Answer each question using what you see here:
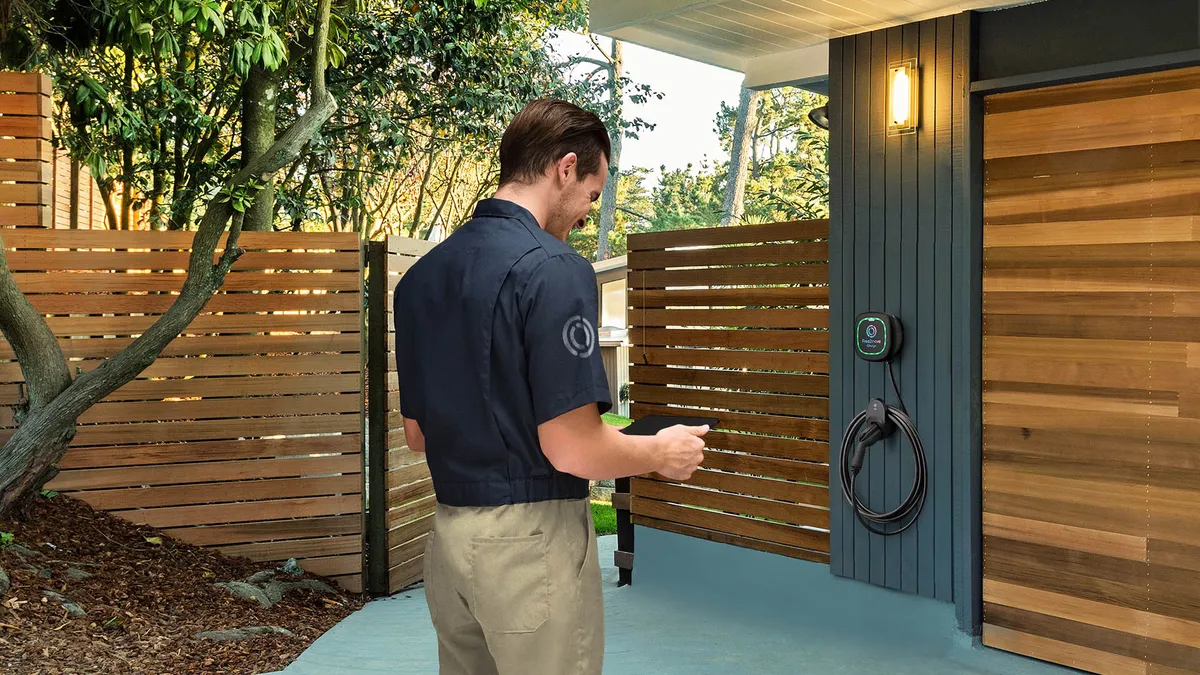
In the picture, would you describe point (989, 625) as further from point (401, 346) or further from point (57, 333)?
point (57, 333)

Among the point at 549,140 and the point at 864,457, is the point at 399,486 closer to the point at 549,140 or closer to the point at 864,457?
the point at 864,457

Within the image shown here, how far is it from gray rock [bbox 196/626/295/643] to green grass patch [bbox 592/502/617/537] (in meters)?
3.94

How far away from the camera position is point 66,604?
16.5 ft

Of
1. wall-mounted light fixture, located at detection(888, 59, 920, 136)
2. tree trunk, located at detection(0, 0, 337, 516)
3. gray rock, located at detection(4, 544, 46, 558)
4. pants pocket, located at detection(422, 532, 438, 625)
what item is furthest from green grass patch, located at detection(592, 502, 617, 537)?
pants pocket, located at detection(422, 532, 438, 625)

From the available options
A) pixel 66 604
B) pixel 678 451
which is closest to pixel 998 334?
pixel 678 451

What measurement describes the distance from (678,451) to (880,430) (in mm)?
3103

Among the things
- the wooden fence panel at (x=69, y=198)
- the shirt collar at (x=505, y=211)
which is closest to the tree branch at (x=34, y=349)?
the shirt collar at (x=505, y=211)

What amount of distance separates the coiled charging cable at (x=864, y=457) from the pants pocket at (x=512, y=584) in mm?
3208

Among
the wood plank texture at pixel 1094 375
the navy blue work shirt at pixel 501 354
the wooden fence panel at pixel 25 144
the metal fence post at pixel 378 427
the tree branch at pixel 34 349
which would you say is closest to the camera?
the navy blue work shirt at pixel 501 354

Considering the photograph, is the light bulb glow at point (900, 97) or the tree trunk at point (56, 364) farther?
the tree trunk at point (56, 364)

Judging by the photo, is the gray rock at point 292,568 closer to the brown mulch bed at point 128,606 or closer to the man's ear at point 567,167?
the brown mulch bed at point 128,606

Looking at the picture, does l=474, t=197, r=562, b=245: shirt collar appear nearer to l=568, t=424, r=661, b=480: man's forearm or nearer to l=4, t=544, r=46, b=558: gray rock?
l=568, t=424, r=661, b=480: man's forearm

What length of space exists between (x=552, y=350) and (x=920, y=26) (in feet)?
11.7

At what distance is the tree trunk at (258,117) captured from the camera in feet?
25.6
